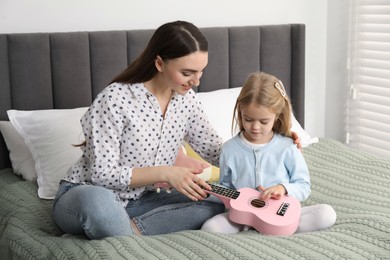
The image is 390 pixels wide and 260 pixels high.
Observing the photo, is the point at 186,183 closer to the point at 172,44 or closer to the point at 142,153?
the point at 142,153

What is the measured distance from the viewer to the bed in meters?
1.77

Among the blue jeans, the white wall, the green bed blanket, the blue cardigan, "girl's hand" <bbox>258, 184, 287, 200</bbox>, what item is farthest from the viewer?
the white wall

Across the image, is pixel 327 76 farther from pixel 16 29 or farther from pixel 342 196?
pixel 16 29

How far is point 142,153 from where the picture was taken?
6.90ft

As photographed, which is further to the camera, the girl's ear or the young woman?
the girl's ear

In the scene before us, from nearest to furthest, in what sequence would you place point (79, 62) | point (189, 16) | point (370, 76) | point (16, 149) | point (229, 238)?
point (229, 238) < point (16, 149) < point (79, 62) < point (189, 16) < point (370, 76)

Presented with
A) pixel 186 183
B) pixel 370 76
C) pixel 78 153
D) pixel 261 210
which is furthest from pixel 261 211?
pixel 370 76

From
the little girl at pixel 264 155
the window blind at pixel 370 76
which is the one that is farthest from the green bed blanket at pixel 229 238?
the window blind at pixel 370 76

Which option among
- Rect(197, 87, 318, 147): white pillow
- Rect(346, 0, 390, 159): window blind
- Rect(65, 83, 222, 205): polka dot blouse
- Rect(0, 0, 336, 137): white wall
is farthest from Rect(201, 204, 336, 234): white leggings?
Rect(346, 0, 390, 159): window blind

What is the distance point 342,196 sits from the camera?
7.64ft

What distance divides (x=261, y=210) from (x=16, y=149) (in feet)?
3.81

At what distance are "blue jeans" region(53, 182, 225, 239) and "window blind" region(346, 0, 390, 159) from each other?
1.61 meters

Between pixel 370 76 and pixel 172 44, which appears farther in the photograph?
pixel 370 76

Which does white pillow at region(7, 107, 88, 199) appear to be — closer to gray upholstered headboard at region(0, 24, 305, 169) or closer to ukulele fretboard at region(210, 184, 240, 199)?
gray upholstered headboard at region(0, 24, 305, 169)
